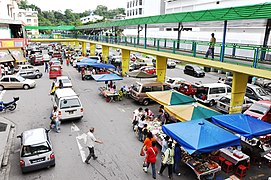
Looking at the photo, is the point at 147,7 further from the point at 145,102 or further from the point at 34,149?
the point at 34,149

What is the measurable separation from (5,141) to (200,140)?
31.6ft

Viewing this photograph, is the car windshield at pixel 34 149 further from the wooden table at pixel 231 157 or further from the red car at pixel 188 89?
the red car at pixel 188 89

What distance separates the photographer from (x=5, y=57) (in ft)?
104

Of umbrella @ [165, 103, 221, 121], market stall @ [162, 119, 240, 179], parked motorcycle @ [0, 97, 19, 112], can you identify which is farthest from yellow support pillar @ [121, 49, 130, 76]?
market stall @ [162, 119, 240, 179]

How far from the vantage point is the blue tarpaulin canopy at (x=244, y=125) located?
9.50 m

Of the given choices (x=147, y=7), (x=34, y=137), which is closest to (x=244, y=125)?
(x=34, y=137)

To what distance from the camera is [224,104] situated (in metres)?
16.7

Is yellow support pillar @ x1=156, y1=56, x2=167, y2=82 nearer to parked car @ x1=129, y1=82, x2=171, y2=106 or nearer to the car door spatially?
parked car @ x1=129, y1=82, x2=171, y2=106

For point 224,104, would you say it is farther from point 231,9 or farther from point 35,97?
point 35,97

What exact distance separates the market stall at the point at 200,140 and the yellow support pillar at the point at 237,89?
474 centimetres

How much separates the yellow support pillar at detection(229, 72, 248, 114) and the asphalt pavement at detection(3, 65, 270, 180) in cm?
567

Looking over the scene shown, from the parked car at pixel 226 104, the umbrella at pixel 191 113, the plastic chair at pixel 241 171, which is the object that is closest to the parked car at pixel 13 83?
the umbrella at pixel 191 113

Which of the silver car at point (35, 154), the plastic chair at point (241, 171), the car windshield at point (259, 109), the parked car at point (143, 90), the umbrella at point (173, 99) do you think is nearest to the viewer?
the silver car at point (35, 154)

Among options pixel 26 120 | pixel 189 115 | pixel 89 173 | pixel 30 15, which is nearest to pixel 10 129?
pixel 26 120
